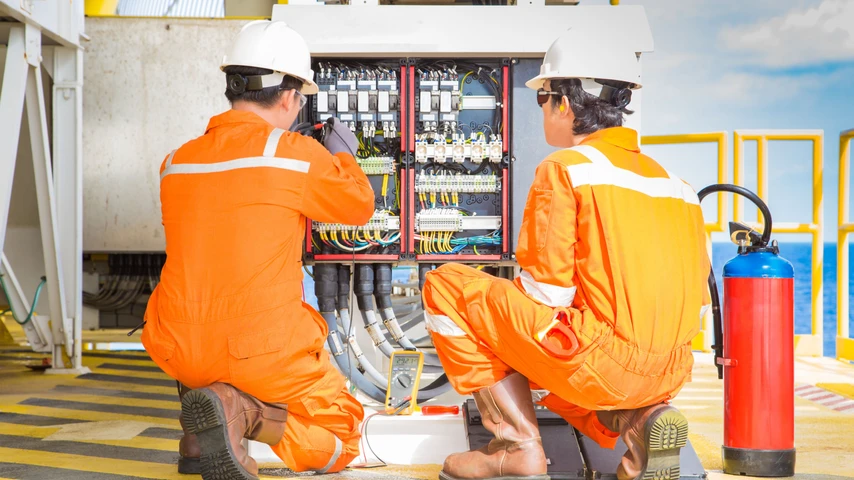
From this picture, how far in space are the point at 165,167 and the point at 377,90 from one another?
41.9 inches

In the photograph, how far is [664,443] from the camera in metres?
2.16

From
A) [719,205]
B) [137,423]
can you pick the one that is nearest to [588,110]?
[137,423]

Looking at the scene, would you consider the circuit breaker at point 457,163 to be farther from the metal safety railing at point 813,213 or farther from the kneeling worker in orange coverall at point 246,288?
the metal safety railing at point 813,213

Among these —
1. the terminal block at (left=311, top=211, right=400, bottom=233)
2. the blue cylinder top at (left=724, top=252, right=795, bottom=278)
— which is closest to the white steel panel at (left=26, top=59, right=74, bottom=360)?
the terminal block at (left=311, top=211, right=400, bottom=233)

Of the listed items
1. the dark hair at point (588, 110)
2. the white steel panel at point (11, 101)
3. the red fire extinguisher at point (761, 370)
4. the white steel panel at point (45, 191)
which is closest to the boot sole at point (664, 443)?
the red fire extinguisher at point (761, 370)

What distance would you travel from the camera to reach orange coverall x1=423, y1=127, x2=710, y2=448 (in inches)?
84.7

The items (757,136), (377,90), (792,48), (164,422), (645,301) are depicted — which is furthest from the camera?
(792,48)

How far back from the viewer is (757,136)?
600 centimetres

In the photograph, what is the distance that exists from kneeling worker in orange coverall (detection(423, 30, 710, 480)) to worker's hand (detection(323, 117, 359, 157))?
2.44 ft

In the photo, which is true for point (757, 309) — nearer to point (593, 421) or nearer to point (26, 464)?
point (593, 421)

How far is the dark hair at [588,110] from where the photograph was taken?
2.44 metres

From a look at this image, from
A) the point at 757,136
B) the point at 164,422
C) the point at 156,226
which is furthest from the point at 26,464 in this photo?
the point at 757,136

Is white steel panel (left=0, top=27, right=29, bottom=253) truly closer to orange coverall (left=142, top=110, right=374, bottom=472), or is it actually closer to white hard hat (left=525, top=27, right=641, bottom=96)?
orange coverall (left=142, top=110, right=374, bottom=472)

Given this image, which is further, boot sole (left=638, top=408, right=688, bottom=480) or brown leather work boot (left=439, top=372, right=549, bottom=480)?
brown leather work boot (left=439, top=372, right=549, bottom=480)
